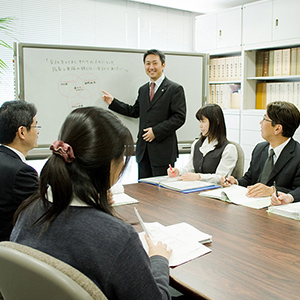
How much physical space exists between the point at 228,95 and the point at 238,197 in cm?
303

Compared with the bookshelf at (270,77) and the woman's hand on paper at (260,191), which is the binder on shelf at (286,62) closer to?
the bookshelf at (270,77)

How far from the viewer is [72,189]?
914mm

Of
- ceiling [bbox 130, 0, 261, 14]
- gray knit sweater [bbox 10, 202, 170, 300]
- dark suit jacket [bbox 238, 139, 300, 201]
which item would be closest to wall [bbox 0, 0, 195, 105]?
ceiling [bbox 130, 0, 261, 14]

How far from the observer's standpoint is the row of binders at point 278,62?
4.15 m

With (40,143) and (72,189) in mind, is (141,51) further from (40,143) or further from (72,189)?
(72,189)

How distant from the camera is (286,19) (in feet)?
13.3

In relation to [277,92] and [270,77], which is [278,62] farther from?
[277,92]

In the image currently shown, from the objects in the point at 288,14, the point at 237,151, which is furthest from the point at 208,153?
the point at 288,14

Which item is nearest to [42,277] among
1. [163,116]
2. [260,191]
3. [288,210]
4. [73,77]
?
[288,210]

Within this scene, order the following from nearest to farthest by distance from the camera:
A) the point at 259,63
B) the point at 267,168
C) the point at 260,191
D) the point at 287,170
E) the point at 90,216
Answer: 1. the point at 90,216
2. the point at 260,191
3. the point at 287,170
4. the point at 267,168
5. the point at 259,63

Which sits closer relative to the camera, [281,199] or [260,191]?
[281,199]

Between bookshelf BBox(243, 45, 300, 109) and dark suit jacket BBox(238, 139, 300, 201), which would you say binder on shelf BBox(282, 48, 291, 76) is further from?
dark suit jacket BBox(238, 139, 300, 201)

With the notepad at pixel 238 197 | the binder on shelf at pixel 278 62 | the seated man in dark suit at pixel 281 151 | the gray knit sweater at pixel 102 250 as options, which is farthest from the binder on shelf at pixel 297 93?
the gray knit sweater at pixel 102 250

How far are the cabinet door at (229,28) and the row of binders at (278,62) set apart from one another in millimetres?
337
